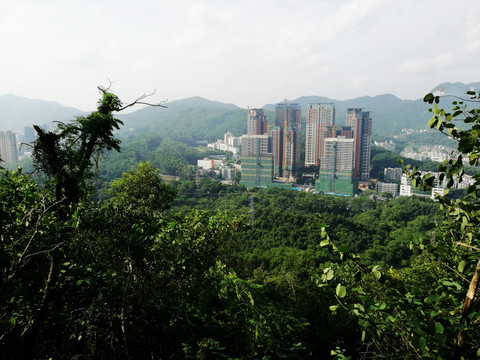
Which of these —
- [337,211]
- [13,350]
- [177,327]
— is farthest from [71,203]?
[337,211]

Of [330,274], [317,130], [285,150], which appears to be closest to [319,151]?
[317,130]

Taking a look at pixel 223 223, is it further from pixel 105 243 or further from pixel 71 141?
pixel 71 141

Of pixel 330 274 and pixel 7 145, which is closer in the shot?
pixel 330 274

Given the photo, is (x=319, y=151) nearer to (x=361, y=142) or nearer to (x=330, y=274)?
(x=361, y=142)

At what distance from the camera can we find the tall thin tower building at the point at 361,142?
141 feet

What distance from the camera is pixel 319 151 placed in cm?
4591

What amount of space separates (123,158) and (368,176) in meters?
33.8

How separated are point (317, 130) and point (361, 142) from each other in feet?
20.2

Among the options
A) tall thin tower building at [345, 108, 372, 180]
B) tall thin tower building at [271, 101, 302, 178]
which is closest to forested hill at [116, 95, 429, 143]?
tall thin tower building at [345, 108, 372, 180]

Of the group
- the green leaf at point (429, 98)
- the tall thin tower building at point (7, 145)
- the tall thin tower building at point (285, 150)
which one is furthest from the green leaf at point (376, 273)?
the tall thin tower building at point (7, 145)

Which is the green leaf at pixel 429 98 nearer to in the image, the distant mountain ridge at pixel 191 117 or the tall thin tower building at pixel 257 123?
the tall thin tower building at pixel 257 123

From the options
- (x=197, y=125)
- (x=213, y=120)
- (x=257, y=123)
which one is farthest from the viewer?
(x=213, y=120)

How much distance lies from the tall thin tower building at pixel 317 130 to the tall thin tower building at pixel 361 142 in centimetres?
313

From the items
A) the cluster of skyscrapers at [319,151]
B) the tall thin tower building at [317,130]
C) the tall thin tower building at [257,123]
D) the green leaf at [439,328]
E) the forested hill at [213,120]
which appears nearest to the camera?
the green leaf at [439,328]
